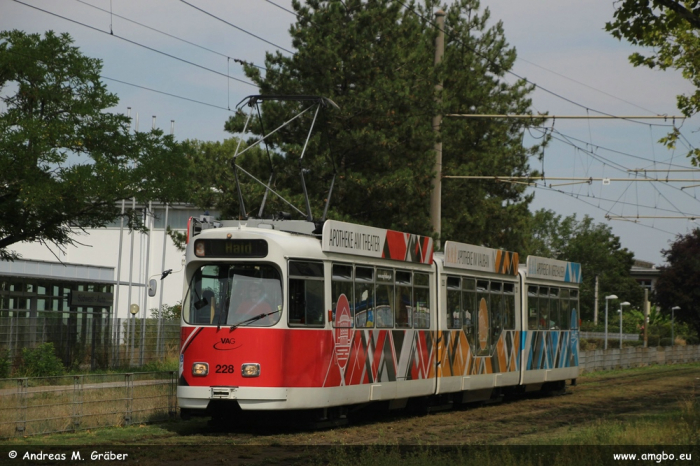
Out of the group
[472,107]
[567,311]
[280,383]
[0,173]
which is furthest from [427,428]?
[472,107]

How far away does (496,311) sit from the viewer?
2228 cm

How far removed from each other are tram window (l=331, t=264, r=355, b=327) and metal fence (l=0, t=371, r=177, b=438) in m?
3.18

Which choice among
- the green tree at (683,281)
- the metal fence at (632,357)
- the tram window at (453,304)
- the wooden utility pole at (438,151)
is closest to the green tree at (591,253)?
the green tree at (683,281)

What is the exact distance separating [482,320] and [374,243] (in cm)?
494

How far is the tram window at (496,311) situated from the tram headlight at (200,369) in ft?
27.6

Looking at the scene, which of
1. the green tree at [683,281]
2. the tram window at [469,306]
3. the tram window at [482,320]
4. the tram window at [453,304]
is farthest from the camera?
the green tree at [683,281]

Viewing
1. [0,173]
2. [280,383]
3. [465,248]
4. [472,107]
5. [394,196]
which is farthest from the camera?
[472,107]

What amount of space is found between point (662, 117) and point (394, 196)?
29.6ft

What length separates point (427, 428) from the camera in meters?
16.8

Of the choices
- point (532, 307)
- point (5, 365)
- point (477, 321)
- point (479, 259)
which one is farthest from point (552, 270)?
point (5, 365)

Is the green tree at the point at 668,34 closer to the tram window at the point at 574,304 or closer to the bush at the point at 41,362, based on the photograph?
the tram window at the point at 574,304

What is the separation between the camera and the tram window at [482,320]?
21297mm

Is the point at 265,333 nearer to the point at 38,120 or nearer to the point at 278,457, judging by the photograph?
the point at 278,457

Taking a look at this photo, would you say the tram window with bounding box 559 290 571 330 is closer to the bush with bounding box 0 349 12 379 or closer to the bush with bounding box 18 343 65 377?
the bush with bounding box 18 343 65 377
